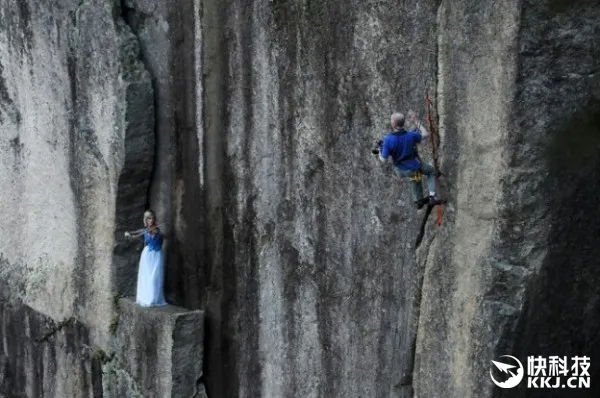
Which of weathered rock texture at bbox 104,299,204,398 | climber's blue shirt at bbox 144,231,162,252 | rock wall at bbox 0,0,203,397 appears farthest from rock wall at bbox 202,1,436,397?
rock wall at bbox 0,0,203,397

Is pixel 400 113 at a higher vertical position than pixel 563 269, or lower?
higher

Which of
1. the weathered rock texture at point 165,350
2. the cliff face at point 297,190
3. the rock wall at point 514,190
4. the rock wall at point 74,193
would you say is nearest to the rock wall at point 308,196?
the cliff face at point 297,190

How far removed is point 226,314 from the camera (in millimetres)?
6188

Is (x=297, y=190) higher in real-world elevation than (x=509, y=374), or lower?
higher

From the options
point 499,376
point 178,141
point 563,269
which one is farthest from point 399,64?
point 178,141

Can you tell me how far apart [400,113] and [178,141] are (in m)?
2.07

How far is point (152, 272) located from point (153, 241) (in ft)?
→ 0.73

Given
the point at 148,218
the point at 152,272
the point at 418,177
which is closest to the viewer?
the point at 418,177

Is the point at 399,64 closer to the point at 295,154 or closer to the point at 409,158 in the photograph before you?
the point at 409,158

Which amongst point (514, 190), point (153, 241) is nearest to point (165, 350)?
point (153, 241)

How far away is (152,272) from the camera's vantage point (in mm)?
6375

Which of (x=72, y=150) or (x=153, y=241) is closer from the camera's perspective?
(x=153, y=241)

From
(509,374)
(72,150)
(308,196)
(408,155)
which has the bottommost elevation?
(509,374)

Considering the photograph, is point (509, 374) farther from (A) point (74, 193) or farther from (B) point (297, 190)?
(A) point (74, 193)
